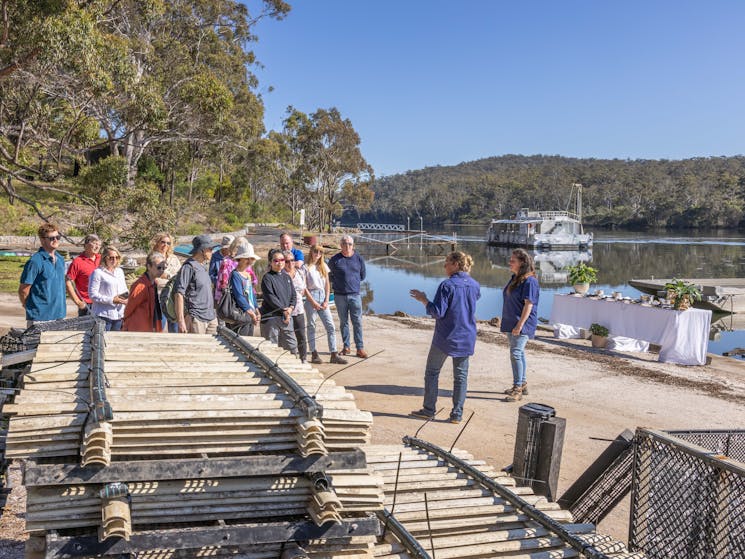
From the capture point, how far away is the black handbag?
685 centimetres

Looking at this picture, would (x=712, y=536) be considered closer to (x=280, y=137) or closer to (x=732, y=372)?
(x=732, y=372)

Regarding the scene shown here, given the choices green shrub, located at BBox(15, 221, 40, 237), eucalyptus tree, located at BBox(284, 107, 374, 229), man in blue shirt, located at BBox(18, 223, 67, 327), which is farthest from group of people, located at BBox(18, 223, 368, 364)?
eucalyptus tree, located at BBox(284, 107, 374, 229)

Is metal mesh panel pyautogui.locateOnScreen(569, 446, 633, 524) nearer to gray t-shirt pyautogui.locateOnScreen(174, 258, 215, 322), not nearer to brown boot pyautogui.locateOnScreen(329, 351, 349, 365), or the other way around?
gray t-shirt pyautogui.locateOnScreen(174, 258, 215, 322)

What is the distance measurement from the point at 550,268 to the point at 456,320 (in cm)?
4188

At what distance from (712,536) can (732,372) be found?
8.52 m

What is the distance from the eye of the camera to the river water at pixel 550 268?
84.2 ft

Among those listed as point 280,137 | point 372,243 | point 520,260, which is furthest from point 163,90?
point 372,243

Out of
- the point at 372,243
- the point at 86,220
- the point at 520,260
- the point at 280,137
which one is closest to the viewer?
the point at 520,260

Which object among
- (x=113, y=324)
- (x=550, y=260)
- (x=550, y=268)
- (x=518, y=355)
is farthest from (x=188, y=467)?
(x=550, y=260)

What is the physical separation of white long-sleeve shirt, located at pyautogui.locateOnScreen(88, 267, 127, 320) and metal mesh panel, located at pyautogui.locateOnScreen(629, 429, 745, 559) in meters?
5.12

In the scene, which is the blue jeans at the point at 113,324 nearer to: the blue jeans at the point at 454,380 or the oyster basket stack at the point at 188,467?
the blue jeans at the point at 454,380

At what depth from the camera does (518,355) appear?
781 cm

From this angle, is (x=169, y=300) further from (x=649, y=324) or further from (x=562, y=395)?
(x=649, y=324)

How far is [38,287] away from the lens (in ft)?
21.4
